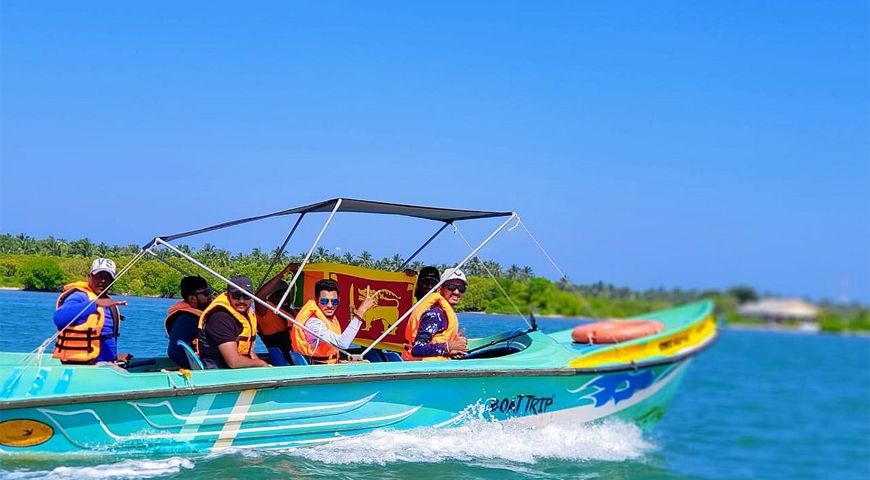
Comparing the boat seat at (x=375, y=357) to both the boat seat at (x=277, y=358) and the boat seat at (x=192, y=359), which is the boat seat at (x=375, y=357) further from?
the boat seat at (x=192, y=359)

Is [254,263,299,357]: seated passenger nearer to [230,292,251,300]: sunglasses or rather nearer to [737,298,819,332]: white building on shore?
[230,292,251,300]: sunglasses

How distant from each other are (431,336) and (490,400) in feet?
2.46

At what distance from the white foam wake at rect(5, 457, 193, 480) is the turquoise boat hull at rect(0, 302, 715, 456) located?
128 mm

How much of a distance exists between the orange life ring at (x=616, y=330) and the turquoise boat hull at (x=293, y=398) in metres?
0.18

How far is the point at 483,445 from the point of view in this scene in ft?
21.2

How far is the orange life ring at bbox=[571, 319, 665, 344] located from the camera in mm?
7516

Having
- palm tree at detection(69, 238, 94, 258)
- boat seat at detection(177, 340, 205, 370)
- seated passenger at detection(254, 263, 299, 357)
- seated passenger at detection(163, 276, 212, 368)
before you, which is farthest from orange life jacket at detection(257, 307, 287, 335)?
palm tree at detection(69, 238, 94, 258)

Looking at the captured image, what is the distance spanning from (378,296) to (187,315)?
2193 millimetres

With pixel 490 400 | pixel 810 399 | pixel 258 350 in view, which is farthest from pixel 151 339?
pixel 810 399

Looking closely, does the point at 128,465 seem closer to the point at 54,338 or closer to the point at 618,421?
the point at 54,338

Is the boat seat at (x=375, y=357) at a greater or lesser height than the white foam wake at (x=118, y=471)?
greater

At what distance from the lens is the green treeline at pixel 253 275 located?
7785 mm

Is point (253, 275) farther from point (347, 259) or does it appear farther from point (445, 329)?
point (445, 329)

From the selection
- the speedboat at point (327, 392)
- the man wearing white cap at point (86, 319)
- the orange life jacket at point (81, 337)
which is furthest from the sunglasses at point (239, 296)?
the orange life jacket at point (81, 337)
